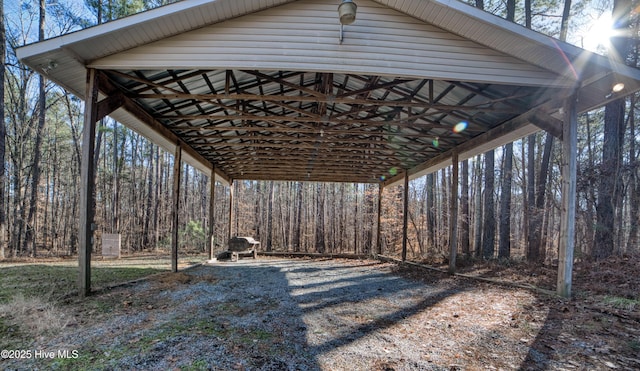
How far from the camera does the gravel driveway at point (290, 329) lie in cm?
242

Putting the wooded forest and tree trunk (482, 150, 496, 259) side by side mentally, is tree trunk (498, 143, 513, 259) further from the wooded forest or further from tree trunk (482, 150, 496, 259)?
tree trunk (482, 150, 496, 259)

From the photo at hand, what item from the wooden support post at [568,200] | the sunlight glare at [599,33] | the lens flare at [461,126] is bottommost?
the wooden support post at [568,200]

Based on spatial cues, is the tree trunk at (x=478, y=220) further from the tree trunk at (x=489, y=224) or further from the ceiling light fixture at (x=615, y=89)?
the ceiling light fixture at (x=615, y=89)

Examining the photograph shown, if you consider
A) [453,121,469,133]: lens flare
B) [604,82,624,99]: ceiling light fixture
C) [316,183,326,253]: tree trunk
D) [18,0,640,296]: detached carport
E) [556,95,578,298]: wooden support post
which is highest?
[18,0,640,296]: detached carport

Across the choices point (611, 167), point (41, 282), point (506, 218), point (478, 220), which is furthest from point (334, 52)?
point (478, 220)

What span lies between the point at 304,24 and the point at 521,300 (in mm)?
5426

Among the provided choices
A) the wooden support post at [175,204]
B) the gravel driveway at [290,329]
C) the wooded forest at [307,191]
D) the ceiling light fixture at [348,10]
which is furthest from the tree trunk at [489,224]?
the wooden support post at [175,204]

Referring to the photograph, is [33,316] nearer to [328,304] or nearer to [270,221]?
[328,304]

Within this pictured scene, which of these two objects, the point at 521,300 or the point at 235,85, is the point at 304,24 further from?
the point at 521,300

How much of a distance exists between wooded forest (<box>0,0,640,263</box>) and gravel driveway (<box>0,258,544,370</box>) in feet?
17.8

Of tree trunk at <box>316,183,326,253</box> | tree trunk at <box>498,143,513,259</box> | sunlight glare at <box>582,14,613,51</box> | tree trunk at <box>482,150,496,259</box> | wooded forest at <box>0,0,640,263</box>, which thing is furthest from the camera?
tree trunk at <box>316,183,326,253</box>

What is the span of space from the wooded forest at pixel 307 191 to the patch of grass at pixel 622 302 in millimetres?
3426

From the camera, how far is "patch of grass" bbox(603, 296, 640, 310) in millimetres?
3977

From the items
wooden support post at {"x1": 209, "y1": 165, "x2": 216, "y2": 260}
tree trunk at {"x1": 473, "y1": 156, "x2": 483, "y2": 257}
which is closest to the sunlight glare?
tree trunk at {"x1": 473, "y1": 156, "x2": 483, "y2": 257}
